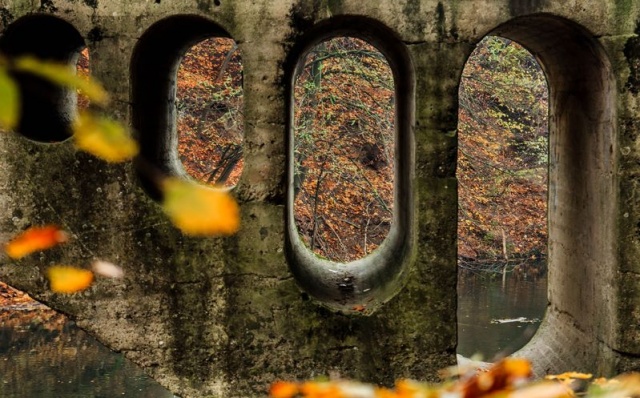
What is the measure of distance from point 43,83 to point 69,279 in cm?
136

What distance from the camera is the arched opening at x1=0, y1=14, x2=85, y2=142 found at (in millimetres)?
4160

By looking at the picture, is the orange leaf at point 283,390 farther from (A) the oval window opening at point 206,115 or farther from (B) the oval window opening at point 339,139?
(A) the oval window opening at point 206,115

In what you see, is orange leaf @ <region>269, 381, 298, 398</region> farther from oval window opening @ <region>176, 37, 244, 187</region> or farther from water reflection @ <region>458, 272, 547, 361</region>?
oval window opening @ <region>176, 37, 244, 187</region>

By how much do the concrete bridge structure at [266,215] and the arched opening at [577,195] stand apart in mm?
42

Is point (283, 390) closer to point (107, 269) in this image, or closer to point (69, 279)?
point (107, 269)

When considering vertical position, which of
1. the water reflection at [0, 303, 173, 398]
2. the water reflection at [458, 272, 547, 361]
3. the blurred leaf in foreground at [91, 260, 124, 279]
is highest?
the blurred leaf in foreground at [91, 260, 124, 279]

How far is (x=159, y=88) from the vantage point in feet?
16.0

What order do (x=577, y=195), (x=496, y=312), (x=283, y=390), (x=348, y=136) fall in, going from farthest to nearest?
1. (x=496, y=312)
2. (x=348, y=136)
3. (x=577, y=195)
4. (x=283, y=390)

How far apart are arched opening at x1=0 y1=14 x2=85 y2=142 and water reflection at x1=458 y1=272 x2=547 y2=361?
19.1 feet

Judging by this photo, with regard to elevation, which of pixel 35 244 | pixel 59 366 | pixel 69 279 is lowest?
pixel 59 366

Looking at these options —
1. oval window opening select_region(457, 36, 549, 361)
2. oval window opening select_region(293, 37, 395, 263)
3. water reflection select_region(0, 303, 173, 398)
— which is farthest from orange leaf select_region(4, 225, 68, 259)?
oval window opening select_region(457, 36, 549, 361)

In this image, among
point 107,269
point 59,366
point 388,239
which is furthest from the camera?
point 59,366

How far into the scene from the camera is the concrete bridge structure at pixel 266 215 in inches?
156

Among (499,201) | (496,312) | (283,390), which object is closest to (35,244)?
(283,390)
